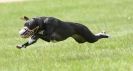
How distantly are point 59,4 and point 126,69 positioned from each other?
22.9 m

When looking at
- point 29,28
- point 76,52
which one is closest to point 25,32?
point 29,28

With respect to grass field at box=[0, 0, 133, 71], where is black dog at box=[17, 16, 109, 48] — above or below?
above

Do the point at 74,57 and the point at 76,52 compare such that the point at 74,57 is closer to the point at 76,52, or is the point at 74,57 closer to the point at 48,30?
the point at 76,52

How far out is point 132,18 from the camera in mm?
24750

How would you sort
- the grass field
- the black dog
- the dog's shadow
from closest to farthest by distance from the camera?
the grass field < the black dog < the dog's shadow

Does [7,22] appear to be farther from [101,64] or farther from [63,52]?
[101,64]

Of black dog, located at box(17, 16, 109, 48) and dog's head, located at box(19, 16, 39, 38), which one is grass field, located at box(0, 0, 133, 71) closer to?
black dog, located at box(17, 16, 109, 48)

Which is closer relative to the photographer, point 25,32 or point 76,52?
point 25,32

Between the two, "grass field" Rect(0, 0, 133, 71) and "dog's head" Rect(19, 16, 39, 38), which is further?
"dog's head" Rect(19, 16, 39, 38)

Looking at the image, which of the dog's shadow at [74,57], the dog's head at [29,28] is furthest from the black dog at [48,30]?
the dog's shadow at [74,57]

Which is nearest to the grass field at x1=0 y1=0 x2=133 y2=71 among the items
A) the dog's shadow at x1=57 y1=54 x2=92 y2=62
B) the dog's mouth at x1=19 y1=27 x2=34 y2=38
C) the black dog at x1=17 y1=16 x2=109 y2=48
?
the dog's shadow at x1=57 y1=54 x2=92 y2=62

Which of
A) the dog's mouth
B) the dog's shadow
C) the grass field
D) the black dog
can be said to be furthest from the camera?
the dog's shadow

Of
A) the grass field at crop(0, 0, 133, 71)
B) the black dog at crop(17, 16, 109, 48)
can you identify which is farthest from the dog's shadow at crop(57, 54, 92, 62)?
the black dog at crop(17, 16, 109, 48)

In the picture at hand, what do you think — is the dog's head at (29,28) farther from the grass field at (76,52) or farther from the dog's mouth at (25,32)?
the grass field at (76,52)
